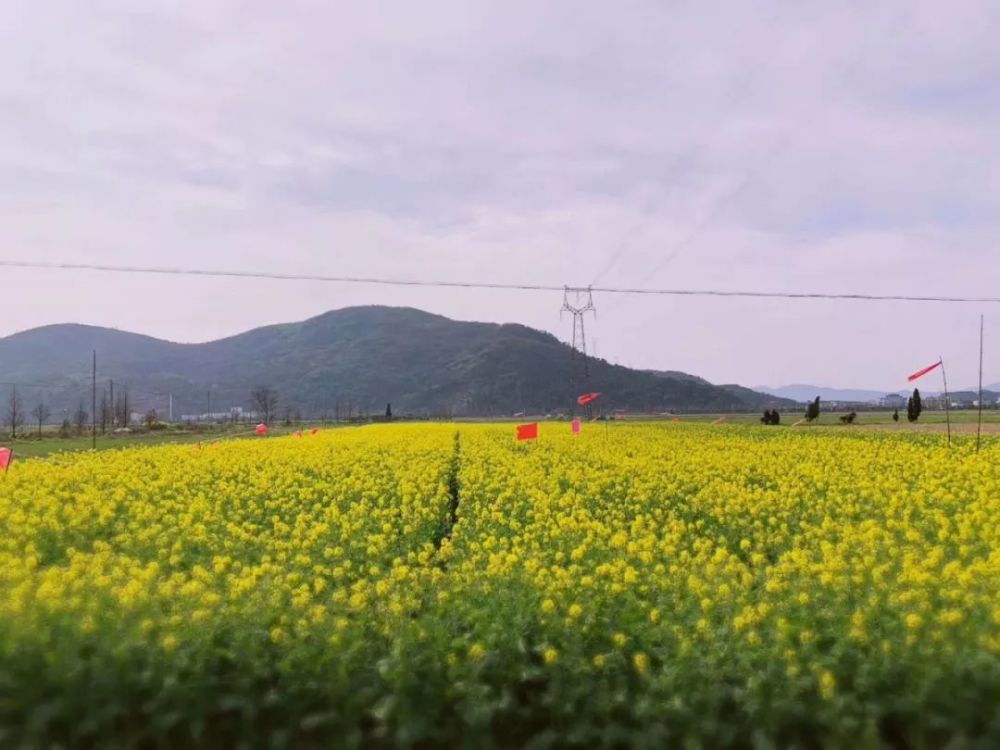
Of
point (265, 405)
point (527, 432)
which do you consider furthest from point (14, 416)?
point (527, 432)

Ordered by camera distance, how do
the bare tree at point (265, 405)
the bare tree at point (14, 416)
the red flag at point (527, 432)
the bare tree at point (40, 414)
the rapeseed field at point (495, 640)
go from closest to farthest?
the rapeseed field at point (495, 640) < the red flag at point (527, 432) < the bare tree at point (14, 416) < the bare tree at point (40, 414) < the bare tree at point (265, 405)

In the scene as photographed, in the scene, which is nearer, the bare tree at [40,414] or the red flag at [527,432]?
the red flag at [527,432]

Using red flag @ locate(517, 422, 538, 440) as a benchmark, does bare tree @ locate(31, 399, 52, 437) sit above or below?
below

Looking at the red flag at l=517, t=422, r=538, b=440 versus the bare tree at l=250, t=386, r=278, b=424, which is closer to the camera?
the red flag at l=517, t=422, r=538, b=440

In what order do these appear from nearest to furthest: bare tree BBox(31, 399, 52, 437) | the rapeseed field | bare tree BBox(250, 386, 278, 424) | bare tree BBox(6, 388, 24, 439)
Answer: the rapeseed field → bare tree BBox(6, 388, 24, 439) → bare tree BBox(31, 399, 52, 437) → bare tree BBox(250, 386, 278, 424)

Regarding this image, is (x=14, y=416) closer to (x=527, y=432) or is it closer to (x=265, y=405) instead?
(x=265, y=405)

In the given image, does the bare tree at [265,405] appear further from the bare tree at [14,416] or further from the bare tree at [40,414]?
the bare tree at [14,416]

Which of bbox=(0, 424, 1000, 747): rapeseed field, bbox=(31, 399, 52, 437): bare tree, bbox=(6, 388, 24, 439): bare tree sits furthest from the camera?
bbox=(31, 399, 52, 437): bare tree

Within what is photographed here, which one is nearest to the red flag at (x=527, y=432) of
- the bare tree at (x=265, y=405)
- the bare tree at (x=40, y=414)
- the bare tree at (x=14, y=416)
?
the bare tree at (x=14, y=416)

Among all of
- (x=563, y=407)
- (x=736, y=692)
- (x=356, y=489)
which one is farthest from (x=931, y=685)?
(x=563, y=407)

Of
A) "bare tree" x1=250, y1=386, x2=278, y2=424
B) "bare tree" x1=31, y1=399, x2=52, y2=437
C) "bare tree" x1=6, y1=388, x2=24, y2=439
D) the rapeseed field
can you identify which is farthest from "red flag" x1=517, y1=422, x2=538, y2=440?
"bare tree" x1=250, y1=386, x2=278, y2=424

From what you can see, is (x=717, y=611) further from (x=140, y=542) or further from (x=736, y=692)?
(x=140, y=542)

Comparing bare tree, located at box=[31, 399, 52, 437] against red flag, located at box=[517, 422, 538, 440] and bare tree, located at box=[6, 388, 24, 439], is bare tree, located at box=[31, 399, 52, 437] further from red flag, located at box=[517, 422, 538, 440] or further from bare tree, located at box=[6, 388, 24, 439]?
red flag, located at box=[517, 422, 538, 440]

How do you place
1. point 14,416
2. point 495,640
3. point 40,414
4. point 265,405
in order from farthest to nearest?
point 265,405, point 40,414, point 14,416, point 495,640
